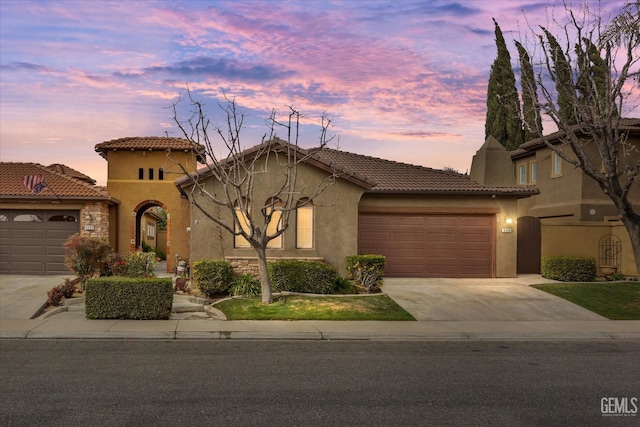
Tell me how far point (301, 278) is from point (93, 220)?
10.3 meters

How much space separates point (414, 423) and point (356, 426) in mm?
683

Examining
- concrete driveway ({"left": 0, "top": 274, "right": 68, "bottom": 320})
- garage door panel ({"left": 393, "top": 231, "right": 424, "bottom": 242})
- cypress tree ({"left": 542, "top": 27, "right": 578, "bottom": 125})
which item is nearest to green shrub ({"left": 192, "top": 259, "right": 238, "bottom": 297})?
concrete driveway ({"left": 0, "top": 274, "right": 68, "bottom": 320})

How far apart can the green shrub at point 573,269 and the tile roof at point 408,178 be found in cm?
286

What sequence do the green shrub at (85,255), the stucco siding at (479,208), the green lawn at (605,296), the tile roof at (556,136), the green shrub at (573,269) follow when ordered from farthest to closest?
the tile roof at (556,136), the stucco siding at (479,208), the green shrub at (573,269), the green shrub at (85,255), the green lawn at (605,296)

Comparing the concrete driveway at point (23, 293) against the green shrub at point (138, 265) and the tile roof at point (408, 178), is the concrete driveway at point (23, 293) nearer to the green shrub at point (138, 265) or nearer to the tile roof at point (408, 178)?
the green shrub at point (138, 265)

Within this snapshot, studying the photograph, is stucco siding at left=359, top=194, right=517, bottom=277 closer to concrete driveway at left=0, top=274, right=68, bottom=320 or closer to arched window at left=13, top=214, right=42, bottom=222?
concrete driveway at left=0, top=274, right=68, bottom=320

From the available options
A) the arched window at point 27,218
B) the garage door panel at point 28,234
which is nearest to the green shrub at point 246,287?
the garage door panel at point 28,234

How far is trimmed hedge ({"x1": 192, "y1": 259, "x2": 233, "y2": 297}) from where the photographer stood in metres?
16.6

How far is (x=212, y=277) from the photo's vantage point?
16.6m

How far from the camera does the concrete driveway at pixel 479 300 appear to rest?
1464cm

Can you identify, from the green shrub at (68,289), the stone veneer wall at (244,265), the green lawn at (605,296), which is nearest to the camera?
the green lawn at (605,296)

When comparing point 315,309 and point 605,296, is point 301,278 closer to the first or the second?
point 315,309

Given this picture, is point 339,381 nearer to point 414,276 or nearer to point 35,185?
point 414,276

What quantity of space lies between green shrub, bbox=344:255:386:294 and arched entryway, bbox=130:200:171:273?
10.3 m
